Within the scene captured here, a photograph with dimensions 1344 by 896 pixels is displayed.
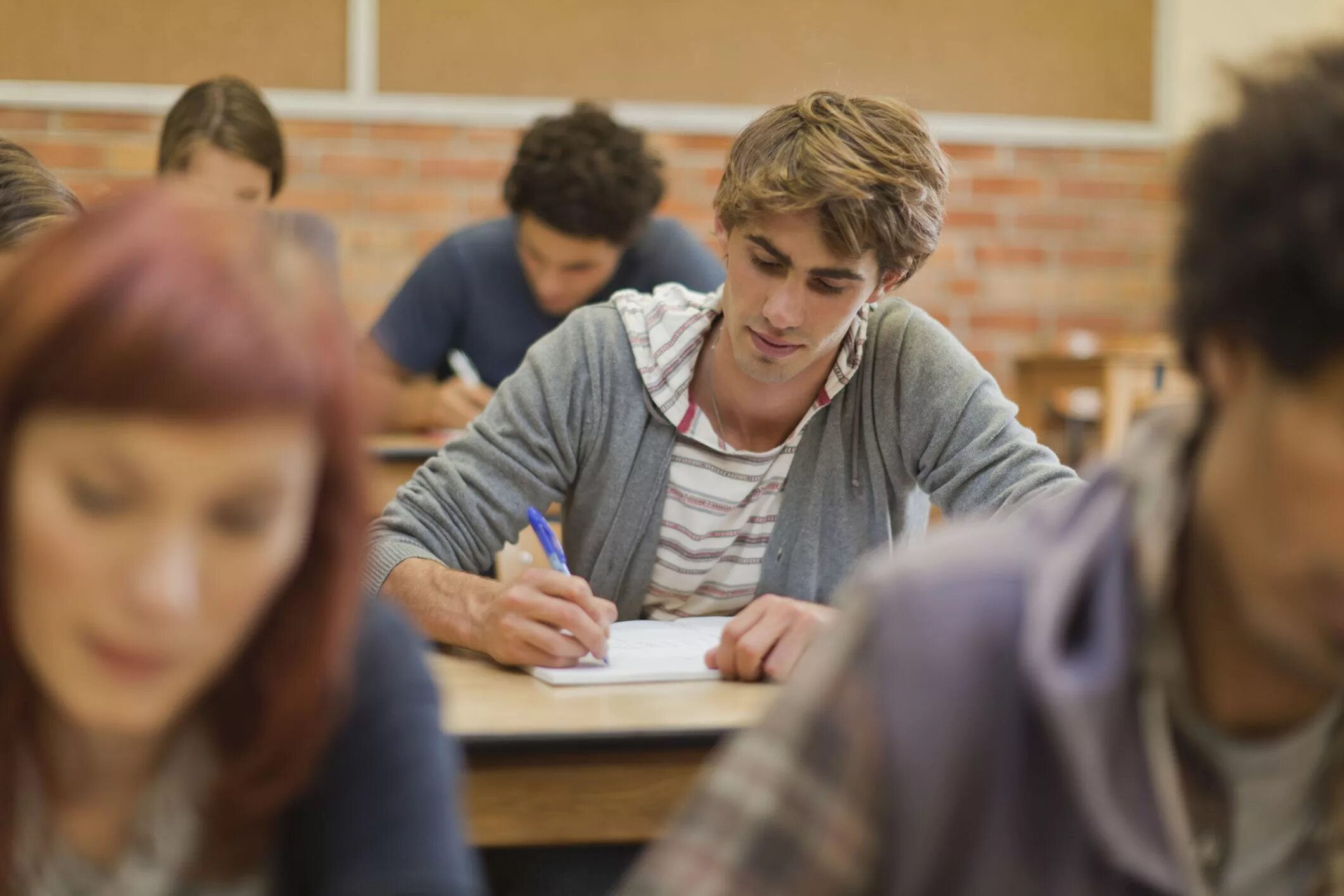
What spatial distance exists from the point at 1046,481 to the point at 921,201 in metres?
0.36

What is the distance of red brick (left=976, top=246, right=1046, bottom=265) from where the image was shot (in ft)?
15.7

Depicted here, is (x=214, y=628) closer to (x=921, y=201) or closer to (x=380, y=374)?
(x=380, y=374)

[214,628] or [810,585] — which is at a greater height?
[214,628]

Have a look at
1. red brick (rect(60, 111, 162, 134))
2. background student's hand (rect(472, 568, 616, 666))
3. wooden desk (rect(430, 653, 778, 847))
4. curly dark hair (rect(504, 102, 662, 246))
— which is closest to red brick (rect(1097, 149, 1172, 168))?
→ curly dark hair (rect(504, 102, 662, 246))

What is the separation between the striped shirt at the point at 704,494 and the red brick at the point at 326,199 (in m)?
2.79

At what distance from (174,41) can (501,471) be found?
3.09 metres

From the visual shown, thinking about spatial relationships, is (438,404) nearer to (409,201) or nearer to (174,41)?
(409,201)

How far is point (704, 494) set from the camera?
1.81 meters

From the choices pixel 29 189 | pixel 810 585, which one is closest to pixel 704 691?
pixel 810 585

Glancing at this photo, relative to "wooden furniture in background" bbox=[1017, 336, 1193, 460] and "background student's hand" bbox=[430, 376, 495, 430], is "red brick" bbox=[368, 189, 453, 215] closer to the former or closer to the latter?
"background student's hand" bbox=[430, 376, 495, 430]

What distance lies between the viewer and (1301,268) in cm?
62

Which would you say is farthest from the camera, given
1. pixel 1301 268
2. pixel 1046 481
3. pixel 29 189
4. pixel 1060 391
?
pixel 1060 391

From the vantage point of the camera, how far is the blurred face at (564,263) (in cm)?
298

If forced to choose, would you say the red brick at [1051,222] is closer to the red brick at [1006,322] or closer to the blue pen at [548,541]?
the red brick at [1006,322]
